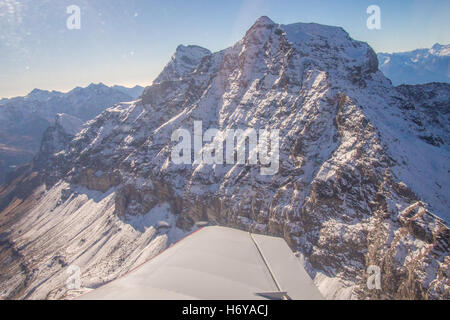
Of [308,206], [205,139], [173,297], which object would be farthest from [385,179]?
[205,139]

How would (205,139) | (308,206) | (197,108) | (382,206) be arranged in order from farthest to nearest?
(197,108) → (205,139) → (308,206) → (382,206)

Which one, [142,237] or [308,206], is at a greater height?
[308,206]

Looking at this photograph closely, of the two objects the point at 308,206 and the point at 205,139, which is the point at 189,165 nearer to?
the point at 205,139

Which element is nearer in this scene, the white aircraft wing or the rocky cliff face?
the white aircraft wing

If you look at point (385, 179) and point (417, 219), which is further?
point (385, 179)

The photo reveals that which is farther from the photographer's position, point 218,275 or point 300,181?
point 300,181

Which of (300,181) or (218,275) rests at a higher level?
(218,275)

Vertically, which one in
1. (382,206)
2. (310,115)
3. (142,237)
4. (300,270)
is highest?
(310,115)

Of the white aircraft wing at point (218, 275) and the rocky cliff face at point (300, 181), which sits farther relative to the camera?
the rocky cliff face at point (300, 181)
